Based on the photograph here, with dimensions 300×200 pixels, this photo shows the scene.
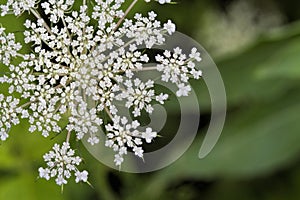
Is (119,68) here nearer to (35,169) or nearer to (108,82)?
(108,82)

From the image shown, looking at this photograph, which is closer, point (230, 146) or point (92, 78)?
point (92, 78)

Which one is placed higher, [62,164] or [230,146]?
[230,146]

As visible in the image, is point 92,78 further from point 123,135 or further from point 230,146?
point 230,146

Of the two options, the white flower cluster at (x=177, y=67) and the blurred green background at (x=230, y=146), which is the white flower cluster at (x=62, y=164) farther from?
the blurred green background at (x=230, y=146)

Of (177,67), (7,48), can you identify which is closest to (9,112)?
(7,48)

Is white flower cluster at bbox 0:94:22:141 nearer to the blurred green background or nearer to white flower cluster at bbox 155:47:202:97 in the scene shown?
white flower cluster at bbox 155:47:202:97

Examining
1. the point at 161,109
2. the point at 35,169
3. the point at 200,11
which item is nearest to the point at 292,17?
the point at 200,11

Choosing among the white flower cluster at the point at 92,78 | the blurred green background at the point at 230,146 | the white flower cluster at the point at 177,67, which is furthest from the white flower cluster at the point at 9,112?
the blurred green background at the point at 230,146
